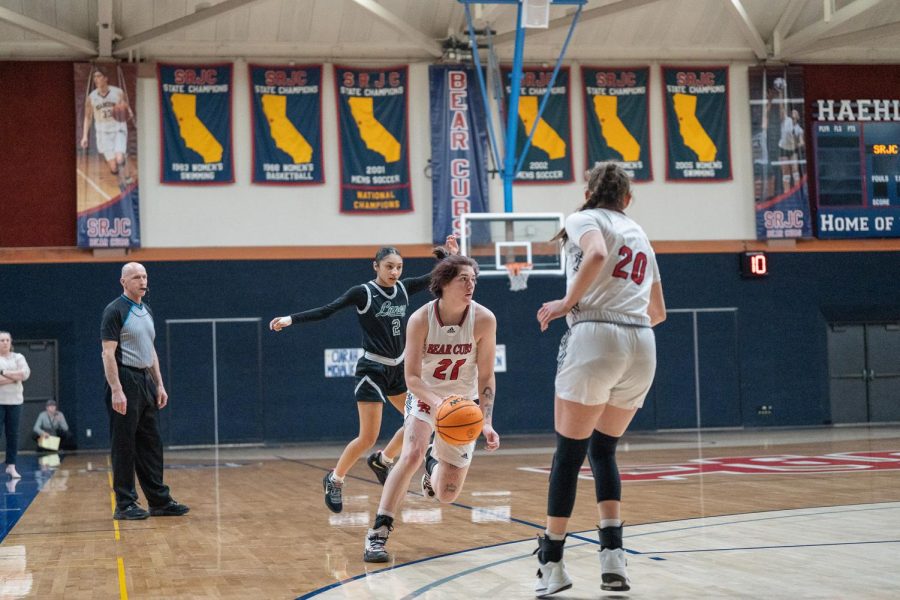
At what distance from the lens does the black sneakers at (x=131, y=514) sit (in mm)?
8242

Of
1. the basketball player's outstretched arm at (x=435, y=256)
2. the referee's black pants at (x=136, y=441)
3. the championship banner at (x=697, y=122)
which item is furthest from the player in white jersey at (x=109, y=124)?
the basketball player's outstretched arm at (x=435, y=256)

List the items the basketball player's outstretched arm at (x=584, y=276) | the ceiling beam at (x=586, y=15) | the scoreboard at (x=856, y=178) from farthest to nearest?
1. the scoreboard at (x=856, y=178)
2. the ceiling beam at (x=586, y=15)
3. the basketball player's outstretched arm at (x=584, y=276)

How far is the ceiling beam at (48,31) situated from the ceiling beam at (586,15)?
709 cm

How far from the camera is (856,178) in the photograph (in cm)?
2105

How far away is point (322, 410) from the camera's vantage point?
19.9 m

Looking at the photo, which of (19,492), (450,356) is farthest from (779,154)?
(450,356)

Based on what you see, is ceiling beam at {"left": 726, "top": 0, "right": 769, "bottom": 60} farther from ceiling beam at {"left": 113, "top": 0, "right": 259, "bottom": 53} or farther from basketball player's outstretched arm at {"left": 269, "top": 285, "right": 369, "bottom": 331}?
basketball player's outstretched arm at {"left": 269, "top": 285, "right": 369, "bottom": 331}

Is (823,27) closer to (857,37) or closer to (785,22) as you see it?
(857,37)

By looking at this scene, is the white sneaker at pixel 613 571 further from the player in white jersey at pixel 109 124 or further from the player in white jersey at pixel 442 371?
the player in white jersey at pixel 109 124

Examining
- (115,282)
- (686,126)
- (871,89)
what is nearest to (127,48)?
(115,282)

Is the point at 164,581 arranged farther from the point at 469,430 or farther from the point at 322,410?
the point at 322,410

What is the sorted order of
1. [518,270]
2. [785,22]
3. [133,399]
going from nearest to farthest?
[133,399], [518,270], [785,22]

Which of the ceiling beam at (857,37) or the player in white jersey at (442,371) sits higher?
the ceiling beam at (857,37)

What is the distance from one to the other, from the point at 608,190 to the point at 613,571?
66.5 inches
